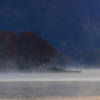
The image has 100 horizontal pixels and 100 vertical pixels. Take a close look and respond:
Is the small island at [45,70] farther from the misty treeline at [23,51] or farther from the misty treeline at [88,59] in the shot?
the misty treeline at [88,59]

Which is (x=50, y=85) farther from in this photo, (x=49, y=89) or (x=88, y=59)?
(x=88, y=59)

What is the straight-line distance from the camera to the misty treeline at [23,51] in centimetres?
764

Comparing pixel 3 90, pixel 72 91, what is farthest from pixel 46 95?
pixel 3 90

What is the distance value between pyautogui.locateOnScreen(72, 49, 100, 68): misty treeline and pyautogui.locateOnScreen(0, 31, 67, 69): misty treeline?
0.80 metres

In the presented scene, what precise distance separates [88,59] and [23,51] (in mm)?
2294

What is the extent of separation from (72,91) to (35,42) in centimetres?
248

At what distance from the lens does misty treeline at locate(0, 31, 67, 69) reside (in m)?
7.64

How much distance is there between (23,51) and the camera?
7805 mm

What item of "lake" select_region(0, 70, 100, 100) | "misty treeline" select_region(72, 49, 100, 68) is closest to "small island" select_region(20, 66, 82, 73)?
"lake" select_region(0, 70, 100, 100)

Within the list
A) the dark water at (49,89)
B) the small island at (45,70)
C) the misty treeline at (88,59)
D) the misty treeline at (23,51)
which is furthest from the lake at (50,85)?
the misty treeline at (23,51)

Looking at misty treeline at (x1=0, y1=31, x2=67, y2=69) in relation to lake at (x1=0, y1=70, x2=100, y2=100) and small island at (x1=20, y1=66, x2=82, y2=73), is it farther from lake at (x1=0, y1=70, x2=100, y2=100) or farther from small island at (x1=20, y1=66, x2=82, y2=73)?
lake at (x1=0, y1=70, x2=100, y2=100)

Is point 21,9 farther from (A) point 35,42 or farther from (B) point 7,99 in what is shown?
(B) point 7,99

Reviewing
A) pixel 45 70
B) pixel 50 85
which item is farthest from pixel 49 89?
pixel 45 70

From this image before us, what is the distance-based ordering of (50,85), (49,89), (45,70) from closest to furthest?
(49,89)
(50,85)
(45,70)
